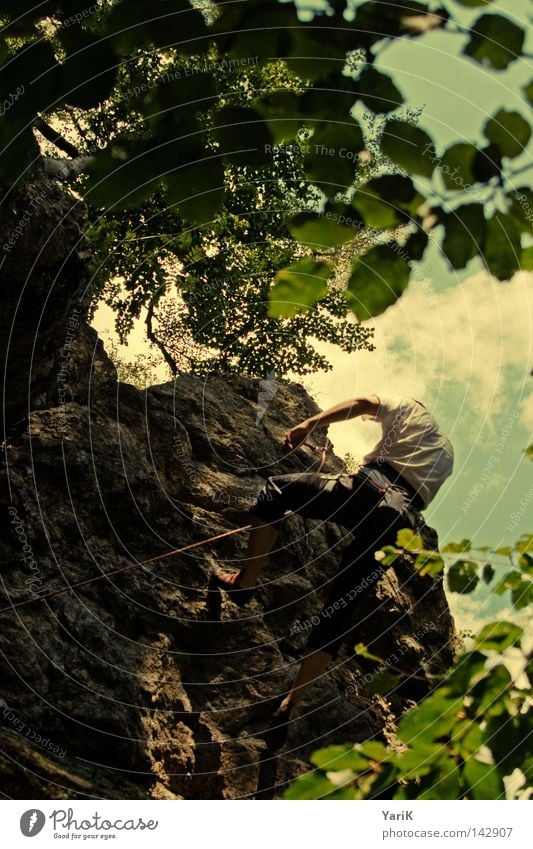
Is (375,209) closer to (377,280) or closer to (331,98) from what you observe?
(377,280)

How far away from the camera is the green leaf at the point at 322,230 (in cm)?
277

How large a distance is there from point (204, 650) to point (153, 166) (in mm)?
5294

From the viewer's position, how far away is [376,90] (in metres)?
3.00

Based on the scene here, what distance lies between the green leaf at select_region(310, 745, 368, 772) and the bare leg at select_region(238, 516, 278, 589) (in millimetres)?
4913

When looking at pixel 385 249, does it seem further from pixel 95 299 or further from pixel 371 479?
pixel 95 299

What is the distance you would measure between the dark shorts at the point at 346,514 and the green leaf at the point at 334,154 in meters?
3.91

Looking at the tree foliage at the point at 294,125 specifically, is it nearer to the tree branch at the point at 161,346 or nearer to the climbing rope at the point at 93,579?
the climbing rope at the point at 93,579

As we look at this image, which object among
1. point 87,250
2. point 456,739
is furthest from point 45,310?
point 456,739

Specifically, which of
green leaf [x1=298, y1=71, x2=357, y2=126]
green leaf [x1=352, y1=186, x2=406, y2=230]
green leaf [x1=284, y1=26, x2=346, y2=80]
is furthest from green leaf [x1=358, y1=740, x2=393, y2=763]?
green leaf [x1=284, y1=26, x2=346, y2=80]

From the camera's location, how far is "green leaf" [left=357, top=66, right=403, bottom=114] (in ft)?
9.80

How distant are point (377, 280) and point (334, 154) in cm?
47

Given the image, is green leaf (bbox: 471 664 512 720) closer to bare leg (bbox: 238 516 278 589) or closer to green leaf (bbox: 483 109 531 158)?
green leaf (bbox: 483 109 531 158)

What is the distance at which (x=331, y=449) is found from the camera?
9680 mm

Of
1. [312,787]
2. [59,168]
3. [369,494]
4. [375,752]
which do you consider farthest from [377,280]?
[59,168]
